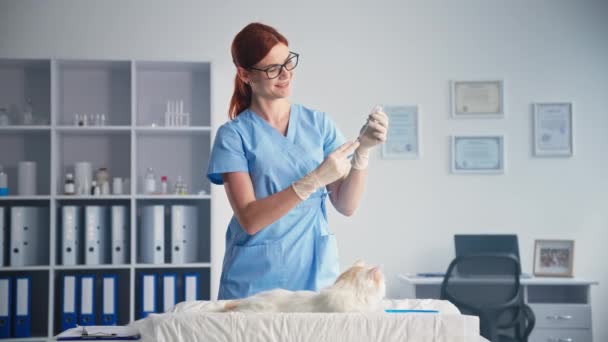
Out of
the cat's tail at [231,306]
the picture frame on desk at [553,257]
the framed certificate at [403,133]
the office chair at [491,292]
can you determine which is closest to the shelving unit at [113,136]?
the framed certificate at [403,133]

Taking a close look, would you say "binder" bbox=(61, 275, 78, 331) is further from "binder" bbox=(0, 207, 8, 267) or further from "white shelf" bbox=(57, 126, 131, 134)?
"white shelf" bbox=(57, 126, 131, 134)

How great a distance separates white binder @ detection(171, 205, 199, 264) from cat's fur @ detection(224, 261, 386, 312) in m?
2.51

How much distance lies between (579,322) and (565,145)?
1.07 metres

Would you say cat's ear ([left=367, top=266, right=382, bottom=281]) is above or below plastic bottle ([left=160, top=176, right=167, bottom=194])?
below

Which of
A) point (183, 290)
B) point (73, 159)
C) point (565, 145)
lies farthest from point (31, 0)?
point (565, 145)

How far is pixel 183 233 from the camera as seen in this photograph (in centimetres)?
359

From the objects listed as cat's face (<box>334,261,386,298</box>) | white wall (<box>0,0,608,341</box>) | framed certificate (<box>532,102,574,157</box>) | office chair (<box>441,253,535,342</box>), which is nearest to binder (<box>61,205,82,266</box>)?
white wall (<box>0,0,608,341</box>)

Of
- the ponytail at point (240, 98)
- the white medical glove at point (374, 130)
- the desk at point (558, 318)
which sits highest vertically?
the ponytail at point (240, 98)

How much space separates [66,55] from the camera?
3.81 metres

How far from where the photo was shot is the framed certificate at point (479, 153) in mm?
3930

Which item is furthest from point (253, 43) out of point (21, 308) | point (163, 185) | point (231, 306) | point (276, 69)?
point (21, 308)

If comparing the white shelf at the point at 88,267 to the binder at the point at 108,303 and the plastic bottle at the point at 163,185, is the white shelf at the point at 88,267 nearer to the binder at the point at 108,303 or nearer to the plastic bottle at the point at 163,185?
the binder at the point at 108,303

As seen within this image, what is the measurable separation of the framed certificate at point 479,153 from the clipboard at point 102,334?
295cm

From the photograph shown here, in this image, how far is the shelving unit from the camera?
3.75 m
